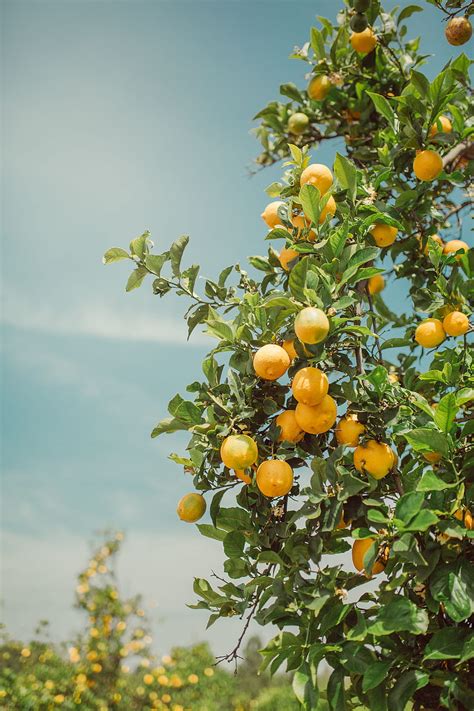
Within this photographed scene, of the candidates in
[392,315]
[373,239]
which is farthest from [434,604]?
[392,315]

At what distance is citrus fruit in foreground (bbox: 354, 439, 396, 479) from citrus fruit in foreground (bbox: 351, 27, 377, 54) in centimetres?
169

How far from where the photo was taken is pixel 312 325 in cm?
111

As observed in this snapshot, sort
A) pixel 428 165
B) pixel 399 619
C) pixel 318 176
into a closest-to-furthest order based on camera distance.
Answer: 1. pixel 399 619
2. pixel 318 176
3. pixel 428 165

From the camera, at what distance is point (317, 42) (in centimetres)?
216

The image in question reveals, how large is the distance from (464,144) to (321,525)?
5.22 ft

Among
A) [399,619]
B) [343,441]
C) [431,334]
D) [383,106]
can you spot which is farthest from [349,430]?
[383,106]

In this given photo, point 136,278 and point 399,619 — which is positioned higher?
point 136,278

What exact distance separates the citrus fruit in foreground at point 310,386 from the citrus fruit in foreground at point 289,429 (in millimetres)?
102

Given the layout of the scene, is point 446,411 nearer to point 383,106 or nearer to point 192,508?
point 192,508

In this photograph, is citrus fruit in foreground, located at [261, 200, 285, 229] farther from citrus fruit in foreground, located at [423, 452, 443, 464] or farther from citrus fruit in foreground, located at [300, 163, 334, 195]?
citrus fruit in foreground, located at [423, 452, 443, 464]

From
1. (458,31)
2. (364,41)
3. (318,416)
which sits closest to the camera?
(318,416)

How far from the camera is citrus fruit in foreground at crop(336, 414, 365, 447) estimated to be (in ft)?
4.08

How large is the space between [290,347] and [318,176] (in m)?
0.49

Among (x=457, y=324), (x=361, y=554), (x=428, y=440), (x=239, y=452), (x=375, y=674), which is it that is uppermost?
(x=457, y=324)
